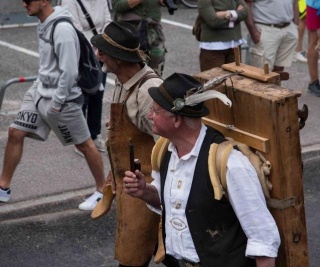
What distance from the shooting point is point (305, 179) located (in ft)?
27.6

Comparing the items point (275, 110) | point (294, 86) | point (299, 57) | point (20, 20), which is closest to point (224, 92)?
point (275, 110)

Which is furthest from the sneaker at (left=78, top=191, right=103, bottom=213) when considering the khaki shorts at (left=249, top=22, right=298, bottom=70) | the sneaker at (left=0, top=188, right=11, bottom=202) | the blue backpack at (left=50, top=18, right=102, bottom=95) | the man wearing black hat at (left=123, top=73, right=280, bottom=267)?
the man wearing black hat at (left=123, top=73, right=280, bottom=267)

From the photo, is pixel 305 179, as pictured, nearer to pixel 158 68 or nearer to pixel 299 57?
pixel 158 68

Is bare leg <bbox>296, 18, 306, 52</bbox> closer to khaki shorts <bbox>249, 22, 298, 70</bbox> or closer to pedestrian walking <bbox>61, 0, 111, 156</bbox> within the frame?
khaki shorts <bbox>249, 22, 298, 70</bbox>

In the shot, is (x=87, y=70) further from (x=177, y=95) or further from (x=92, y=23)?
(x=177, y=95)

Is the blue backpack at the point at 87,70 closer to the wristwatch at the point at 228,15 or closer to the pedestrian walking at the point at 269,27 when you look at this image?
the wristwatch at the point at 228,15

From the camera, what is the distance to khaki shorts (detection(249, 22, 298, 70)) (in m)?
9.97

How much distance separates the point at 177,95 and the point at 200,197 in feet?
1.64

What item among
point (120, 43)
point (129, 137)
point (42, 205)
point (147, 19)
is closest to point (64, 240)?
point (42, 205)

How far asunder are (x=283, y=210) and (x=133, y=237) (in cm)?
131

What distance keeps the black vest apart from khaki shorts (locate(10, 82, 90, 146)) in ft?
10.9

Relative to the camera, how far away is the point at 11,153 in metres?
7.44

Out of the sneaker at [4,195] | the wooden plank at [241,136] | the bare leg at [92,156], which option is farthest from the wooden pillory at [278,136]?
the sneaker at [4,195]

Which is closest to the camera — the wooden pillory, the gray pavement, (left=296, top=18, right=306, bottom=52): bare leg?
the wooden pillory
